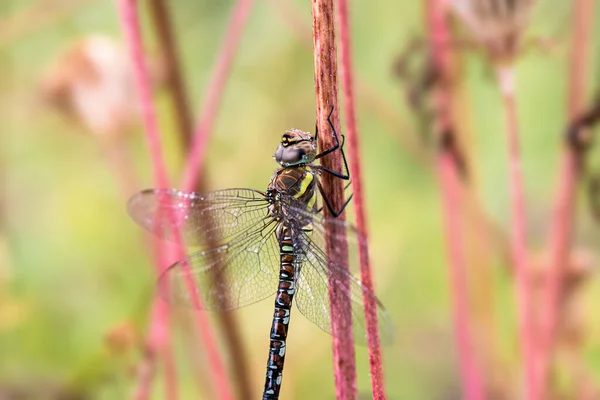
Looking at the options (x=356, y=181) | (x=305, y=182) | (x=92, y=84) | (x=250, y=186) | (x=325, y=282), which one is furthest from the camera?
(x=250, y=186)

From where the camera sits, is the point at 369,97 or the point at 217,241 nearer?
the point at 217,241

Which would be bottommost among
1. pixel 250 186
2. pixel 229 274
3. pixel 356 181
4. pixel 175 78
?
pixel 356 181

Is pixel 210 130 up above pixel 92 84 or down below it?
below

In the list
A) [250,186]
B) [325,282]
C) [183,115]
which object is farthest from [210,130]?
[250,186]

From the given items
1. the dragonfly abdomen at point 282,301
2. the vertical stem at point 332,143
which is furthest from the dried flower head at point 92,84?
the vertical stem at point 332,143

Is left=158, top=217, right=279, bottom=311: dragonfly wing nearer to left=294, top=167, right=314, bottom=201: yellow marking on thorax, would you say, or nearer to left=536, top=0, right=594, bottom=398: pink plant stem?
left=294, top=167, right=314, bottom=201: yellow marking on thorax

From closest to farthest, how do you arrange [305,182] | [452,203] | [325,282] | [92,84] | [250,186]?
[325,282], [305,182], [452,203], [92,84], [250,186]

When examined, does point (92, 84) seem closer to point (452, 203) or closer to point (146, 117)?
point (146, 117)

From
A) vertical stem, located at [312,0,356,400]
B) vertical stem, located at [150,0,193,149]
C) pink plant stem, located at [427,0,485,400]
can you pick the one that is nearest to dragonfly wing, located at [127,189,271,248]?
vertical stem, located at [150,0,193,149]
